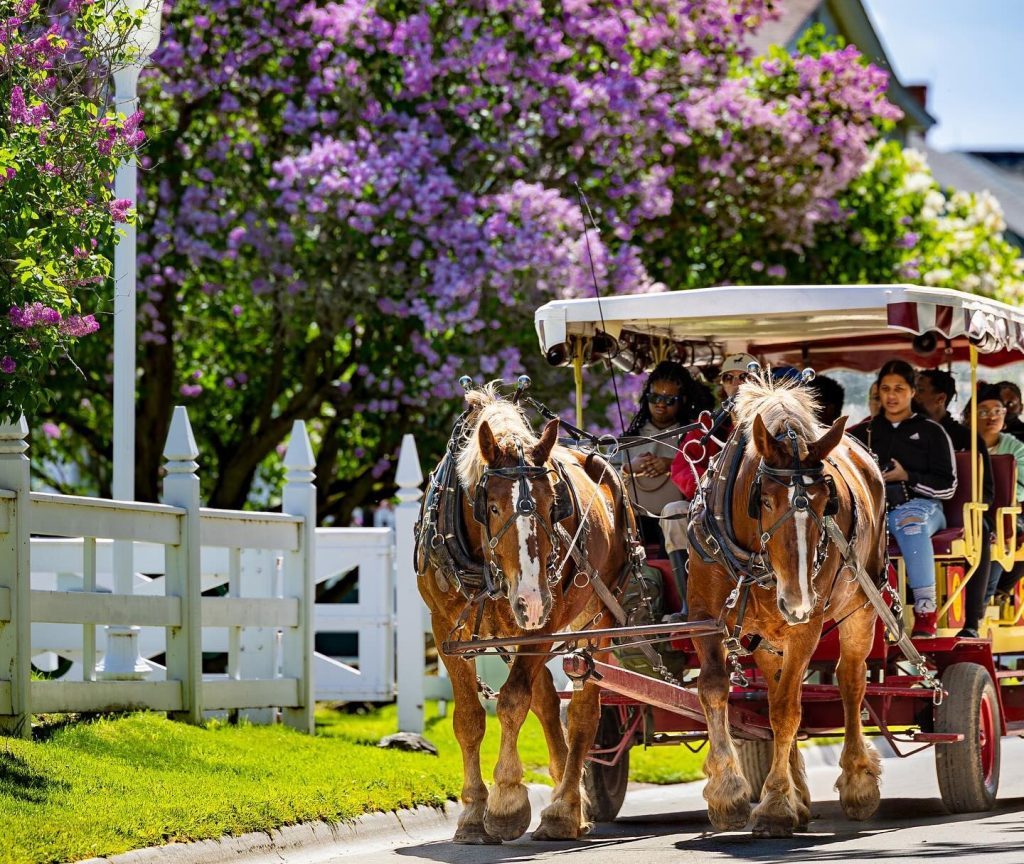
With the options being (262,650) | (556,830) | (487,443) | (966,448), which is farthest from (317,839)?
(966,448)

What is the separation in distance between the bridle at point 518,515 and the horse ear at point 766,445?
0.95m

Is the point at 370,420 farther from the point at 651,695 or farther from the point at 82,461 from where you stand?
the point at 651,695

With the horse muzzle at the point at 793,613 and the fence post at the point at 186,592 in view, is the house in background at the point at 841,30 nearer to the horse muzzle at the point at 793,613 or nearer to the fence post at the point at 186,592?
the fence post at the point at 186,592

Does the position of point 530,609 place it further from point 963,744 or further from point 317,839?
point 963,744

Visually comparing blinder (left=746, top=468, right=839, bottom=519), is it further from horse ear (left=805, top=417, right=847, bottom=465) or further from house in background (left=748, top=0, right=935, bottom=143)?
house in background (left=748, top=0, right=935, bottom=143)

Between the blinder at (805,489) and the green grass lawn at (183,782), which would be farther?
the blinder at (805,489)

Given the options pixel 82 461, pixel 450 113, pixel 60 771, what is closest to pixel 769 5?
pixel 450 113

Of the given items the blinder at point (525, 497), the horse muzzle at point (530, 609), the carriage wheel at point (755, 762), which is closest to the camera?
the horse muzzle at point (530, 609)

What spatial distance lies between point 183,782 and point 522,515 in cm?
221

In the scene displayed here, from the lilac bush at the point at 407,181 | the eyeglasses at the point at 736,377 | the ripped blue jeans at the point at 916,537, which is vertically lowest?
the ripped blue jeans at the point at 916,537

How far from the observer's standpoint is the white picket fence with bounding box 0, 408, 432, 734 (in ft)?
32.4

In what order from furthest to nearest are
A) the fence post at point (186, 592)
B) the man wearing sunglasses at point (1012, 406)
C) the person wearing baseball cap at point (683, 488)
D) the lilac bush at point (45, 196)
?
the man wearing sunglasses at point (1012, 406) < the fence post at point (186, 592) < the person wearing baseball cap at point (683, 488) < the lilac bush at point (45, 196)

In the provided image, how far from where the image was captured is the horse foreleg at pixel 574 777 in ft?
31.2

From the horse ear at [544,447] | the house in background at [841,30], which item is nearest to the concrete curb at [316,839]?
the horse ear at [544,447]
